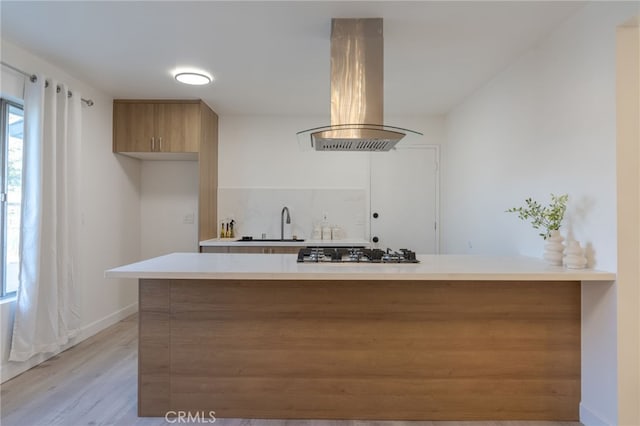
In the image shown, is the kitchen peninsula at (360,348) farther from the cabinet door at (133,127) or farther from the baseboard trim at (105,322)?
the cabinet door at (133,127)

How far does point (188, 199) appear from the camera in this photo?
162 inches

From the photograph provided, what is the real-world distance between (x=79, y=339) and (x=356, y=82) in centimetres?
326

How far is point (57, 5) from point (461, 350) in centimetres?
305

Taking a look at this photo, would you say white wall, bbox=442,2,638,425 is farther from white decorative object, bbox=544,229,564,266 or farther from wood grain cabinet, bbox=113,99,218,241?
wood grain cabinet, bbox=113,99,218,241

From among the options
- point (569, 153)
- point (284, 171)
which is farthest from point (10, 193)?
point (569, 153)

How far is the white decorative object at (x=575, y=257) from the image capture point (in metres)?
1.77

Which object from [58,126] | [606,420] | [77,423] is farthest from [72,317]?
[606,420]

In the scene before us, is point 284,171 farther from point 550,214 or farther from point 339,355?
point 550,214

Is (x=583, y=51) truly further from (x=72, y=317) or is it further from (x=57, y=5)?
(x=72, y=317)

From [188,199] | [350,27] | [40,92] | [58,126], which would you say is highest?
[350,27]

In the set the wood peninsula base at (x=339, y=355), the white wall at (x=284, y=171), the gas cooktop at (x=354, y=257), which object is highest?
the white wall at (x=284, y=171)

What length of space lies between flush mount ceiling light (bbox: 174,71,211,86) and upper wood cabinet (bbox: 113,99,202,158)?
0.60 m

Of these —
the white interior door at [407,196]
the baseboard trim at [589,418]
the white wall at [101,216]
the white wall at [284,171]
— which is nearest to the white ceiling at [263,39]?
the white wall at [101,216]

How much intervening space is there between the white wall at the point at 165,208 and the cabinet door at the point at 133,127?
54 centimetres
